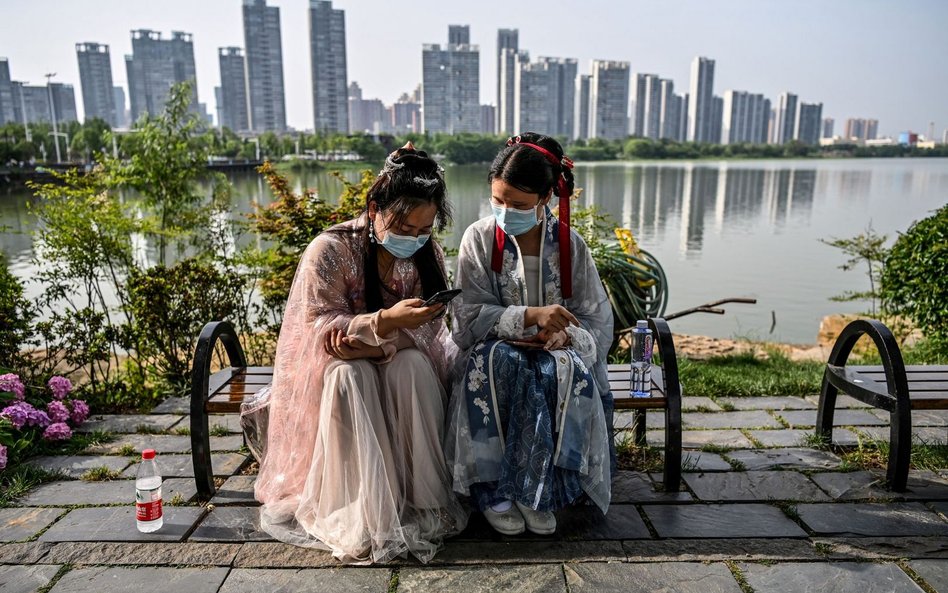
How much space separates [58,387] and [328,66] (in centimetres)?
8199

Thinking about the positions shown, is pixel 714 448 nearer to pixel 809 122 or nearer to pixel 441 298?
pixel 441 298

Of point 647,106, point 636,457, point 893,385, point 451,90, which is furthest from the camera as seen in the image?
point 647,106

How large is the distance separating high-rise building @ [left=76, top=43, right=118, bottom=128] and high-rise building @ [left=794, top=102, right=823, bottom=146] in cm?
9847

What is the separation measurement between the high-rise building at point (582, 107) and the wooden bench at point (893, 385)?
8308 centimetres

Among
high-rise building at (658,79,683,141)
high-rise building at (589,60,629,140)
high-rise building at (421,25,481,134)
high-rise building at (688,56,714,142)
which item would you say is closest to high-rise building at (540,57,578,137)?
high-rise building at (589,60,629,140)

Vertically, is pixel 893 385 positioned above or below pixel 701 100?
below

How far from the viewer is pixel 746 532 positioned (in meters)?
2.45

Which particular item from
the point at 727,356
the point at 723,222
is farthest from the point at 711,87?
the point at 727,356

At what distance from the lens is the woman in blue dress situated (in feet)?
8.06

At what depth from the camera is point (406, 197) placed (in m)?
2.51

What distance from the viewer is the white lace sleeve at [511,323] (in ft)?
8.58

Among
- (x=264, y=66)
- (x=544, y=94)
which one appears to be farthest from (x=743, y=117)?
(x=264, y=66)

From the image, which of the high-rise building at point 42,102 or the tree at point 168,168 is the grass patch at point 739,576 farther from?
the high-rise building at point 42,102

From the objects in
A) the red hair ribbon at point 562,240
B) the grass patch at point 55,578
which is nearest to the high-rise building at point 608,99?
the red hair ribbon at point 562,240
